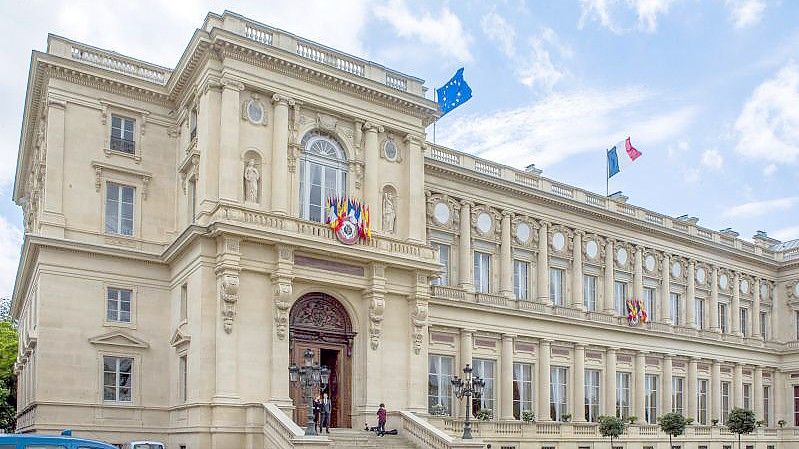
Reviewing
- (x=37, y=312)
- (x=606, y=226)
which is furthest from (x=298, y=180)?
(x=606, y=226)

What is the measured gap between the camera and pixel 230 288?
29.6 m

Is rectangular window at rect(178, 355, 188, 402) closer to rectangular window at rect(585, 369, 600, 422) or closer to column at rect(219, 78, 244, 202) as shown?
column at rect(219, 78, 244, 202)

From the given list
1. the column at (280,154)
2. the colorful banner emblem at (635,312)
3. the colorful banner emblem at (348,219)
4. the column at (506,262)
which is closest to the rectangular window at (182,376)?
the column at (280,154)

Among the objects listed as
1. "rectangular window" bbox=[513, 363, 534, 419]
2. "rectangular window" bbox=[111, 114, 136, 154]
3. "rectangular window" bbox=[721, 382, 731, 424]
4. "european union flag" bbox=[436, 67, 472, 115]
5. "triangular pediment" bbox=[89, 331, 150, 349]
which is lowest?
"rectangular window" bbox=[721, 382, 731, 424]

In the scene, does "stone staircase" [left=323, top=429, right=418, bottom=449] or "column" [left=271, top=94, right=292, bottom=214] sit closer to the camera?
"stone staircase" [left=323, top=429, right=418, bottom=449]

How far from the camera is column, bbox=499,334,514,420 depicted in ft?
135

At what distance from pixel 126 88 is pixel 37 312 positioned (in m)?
8.97

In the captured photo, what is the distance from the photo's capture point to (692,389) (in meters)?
50.7

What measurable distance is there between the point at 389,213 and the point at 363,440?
9.23 meters

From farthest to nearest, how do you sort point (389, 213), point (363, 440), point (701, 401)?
point (701, 401)
point (389, 213)
point (363, 440)

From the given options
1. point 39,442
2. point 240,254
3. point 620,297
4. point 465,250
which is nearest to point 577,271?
point 620,297

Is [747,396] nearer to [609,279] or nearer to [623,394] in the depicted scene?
[623,394]

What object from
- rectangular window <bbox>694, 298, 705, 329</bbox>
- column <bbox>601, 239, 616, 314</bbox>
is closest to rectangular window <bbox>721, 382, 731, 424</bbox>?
rectangular window <bbox>694, 298, 705, 329</bbox>

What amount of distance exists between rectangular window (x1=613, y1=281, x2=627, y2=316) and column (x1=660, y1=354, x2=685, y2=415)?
392 cm
